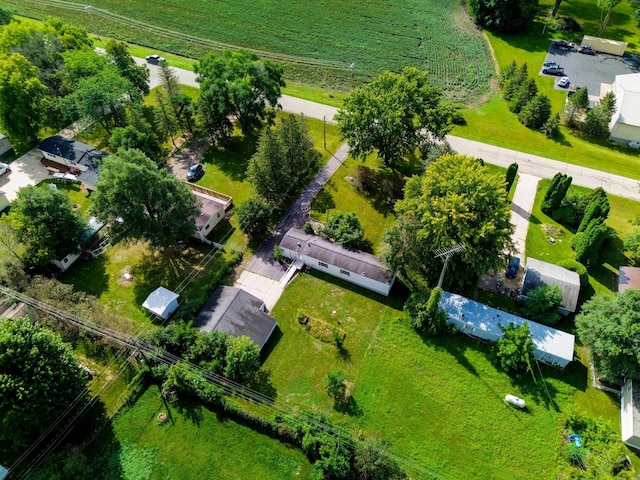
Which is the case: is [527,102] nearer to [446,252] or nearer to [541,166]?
[541,166]

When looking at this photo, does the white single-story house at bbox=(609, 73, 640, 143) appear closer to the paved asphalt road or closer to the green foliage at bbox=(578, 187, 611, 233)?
the paved asphalt road

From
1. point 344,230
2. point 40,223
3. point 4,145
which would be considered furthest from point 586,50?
point 4,145

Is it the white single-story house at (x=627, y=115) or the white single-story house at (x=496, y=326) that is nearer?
the white single-story house at (x=496, y=326)

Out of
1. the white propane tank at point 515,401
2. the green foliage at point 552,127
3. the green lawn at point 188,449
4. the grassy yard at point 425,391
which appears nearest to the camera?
the green lawn at point 188,449

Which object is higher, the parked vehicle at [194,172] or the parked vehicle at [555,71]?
the parked vehicle at [555,71]

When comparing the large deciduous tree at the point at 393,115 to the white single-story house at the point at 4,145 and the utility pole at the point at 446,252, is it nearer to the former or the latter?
the utility pole at the point at 446,252

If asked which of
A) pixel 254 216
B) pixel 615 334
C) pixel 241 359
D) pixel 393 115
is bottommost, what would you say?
pixel 241 359

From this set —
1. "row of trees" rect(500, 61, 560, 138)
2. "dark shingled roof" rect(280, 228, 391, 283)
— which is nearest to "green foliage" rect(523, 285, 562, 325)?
"dark shingled roof" rect(280, 228, 391, 283)

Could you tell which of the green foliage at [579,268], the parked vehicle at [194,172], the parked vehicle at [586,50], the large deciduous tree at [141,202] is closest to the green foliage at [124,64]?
the parked vehicle at [194,172]

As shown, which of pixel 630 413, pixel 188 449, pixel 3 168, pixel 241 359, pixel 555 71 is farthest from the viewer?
pixel 555 71
